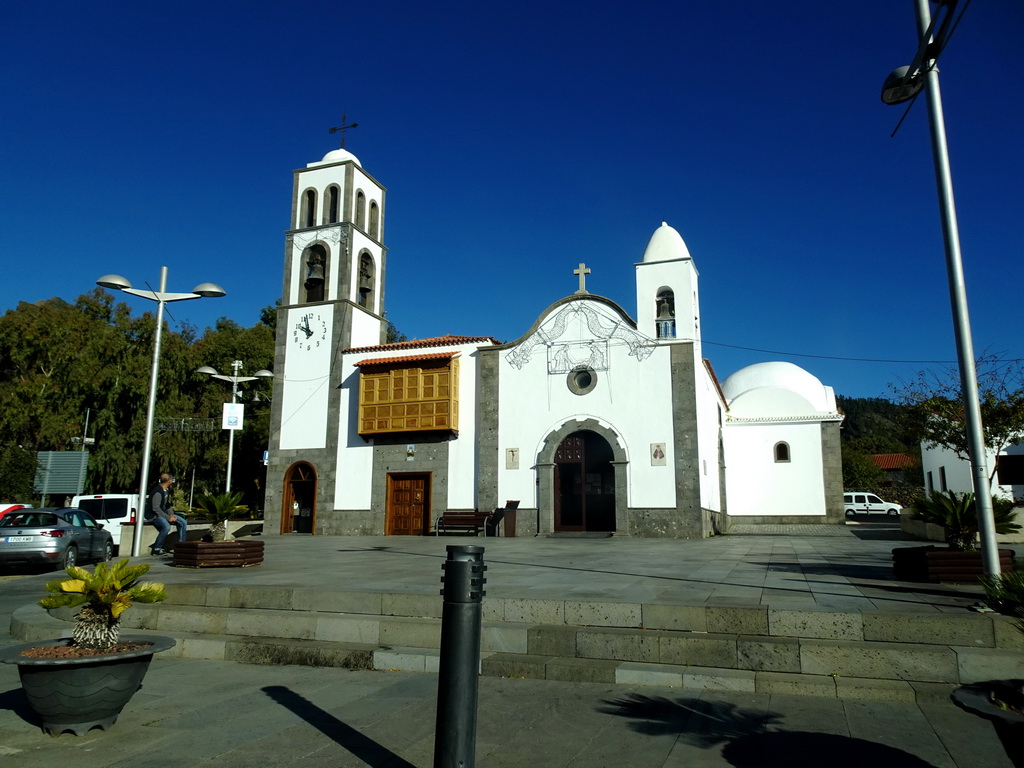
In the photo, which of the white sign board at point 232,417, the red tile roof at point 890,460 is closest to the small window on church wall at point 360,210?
the white sign board at point 232,417

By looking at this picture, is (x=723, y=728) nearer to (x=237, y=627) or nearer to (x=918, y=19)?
(x=237, y=627)

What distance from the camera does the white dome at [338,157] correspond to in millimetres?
27178

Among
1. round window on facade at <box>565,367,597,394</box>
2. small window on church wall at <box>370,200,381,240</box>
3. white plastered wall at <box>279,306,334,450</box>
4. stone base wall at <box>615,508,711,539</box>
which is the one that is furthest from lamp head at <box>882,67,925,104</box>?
small window on church wall at <box>370,200,381,240</box>

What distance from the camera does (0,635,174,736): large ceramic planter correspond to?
4586mm

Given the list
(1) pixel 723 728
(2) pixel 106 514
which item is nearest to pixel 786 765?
(1) pixel 723 728

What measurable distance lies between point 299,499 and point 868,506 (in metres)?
28.3

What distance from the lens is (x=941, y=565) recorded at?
7.90m

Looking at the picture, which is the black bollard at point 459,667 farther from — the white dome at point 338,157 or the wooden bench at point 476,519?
the white dome at point 338,157

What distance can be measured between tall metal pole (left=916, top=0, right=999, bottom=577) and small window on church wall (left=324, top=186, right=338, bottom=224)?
22490 mm

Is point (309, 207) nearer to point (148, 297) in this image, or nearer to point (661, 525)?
point (148, 297)

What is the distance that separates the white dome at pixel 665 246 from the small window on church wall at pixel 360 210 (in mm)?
11054

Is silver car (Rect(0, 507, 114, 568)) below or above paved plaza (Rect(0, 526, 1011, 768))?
above

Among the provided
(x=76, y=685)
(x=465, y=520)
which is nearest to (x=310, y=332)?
(x=465, y=520)

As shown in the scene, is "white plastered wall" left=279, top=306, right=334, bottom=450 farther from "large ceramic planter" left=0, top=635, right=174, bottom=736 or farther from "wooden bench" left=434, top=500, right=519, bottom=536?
"large ceramic planter" left=0, top=635, right=174, bottom=736
